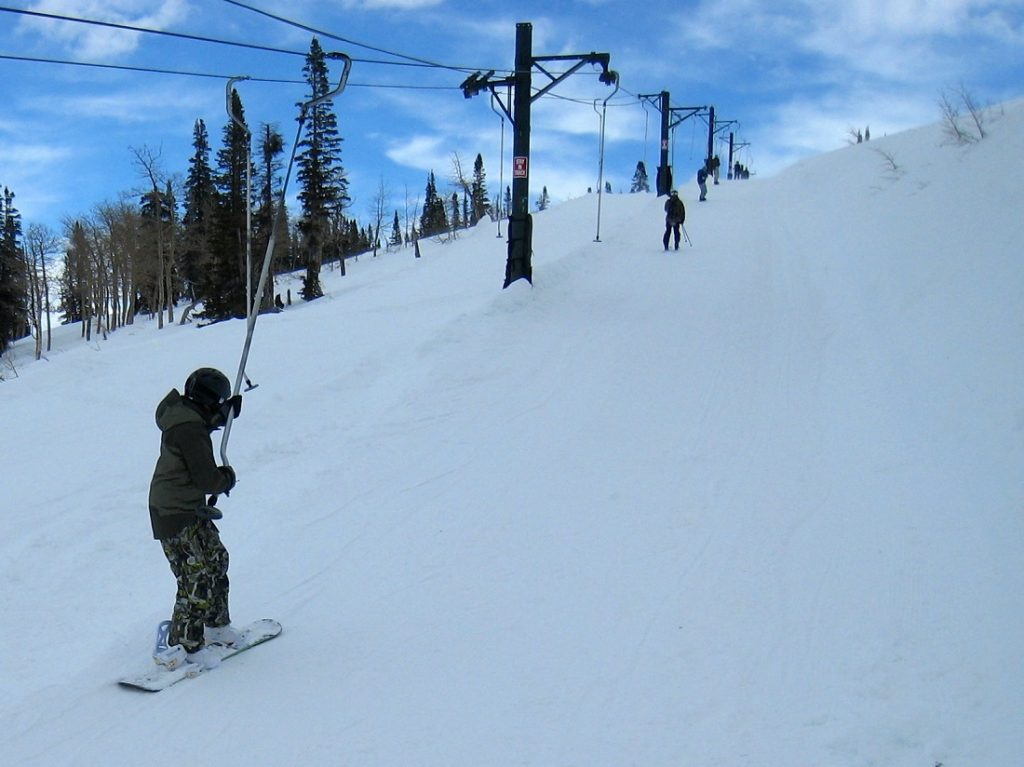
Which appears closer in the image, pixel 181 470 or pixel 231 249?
pixel 181 470

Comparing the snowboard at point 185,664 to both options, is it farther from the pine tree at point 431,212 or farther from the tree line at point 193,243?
the pine tree at point 431,212

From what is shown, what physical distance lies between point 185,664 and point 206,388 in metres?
1.72

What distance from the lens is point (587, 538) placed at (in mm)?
6211

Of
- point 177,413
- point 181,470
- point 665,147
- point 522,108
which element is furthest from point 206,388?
point 665,147

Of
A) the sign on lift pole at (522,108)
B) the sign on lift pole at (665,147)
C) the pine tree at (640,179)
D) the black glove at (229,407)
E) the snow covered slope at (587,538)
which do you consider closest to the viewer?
the snow covered slope at (587,538)

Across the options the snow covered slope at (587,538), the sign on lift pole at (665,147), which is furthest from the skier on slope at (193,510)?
the sign on lift pole at (665,147)

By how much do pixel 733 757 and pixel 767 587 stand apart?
68.4 inches

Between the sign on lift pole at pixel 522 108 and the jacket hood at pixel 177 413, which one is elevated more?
the sign on lift pole at pixel 522 108

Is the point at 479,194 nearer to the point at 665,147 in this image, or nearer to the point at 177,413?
the point at 665,147

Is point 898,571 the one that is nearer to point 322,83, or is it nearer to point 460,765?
point 460,765

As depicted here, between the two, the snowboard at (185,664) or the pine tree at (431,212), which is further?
the pine tree at (431,212)

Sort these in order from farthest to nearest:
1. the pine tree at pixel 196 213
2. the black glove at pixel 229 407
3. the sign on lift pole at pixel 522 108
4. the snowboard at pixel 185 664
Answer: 1. the pine tree at pixel 196 213
2. the sign on lift pole at pixel 522 108
3. the black glove at pixel 229 407
4. the snowboard at pixel 185 664

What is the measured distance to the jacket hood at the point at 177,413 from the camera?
442 centimetres

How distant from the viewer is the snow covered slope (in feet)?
13.2
